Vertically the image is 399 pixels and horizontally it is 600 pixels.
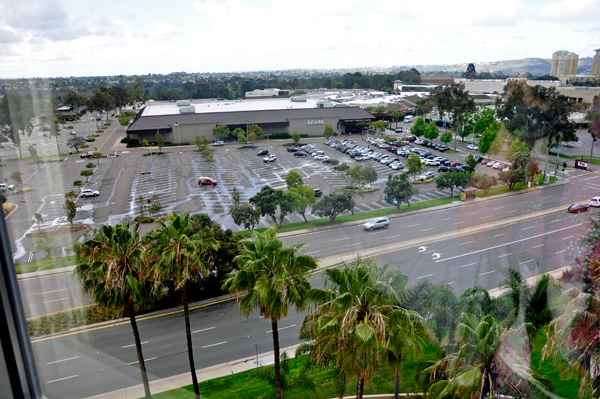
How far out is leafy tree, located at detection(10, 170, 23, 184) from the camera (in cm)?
191

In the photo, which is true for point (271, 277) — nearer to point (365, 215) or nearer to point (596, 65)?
point (596, 65)

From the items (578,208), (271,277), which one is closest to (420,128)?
(578,208)

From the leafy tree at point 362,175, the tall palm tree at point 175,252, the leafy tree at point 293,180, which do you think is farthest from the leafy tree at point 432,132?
the tall palm tree at point 175,252

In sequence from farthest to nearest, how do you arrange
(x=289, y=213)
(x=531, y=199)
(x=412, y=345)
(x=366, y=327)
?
(x=289, y=213), (x=531, y=199), (x=412, y=345), (x=366, y=327)

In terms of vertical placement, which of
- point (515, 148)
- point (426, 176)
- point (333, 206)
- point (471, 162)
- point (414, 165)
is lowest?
point (333, 206)

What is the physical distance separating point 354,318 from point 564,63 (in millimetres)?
3677

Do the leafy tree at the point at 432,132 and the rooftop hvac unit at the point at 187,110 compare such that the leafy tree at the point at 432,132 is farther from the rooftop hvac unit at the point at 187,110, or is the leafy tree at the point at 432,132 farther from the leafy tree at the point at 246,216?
the rooftop hvac unit at the point at 187,110

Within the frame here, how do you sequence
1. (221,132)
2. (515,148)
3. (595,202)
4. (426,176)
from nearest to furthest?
(595,202) < (515,148) < (426,176) < (221,132)

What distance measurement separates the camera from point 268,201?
9.66m

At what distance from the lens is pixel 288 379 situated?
5.23 metres

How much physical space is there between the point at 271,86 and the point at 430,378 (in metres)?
54.3

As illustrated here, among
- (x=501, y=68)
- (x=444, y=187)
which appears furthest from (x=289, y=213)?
(x=501, y=68)

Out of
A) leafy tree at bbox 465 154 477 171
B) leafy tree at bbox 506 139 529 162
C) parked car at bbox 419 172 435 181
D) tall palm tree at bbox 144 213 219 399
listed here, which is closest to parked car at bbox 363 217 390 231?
parked car at bbox 419 172 435 181

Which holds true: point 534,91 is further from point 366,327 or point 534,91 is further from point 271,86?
point 271,86
